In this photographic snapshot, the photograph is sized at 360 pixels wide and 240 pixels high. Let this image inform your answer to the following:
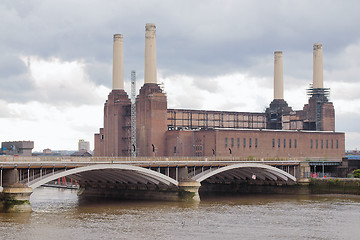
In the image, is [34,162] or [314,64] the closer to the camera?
[34,162]

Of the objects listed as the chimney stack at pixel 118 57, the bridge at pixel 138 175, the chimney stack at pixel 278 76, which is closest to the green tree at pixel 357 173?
the bridge at pixel 138 175

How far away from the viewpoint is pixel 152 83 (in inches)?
5217

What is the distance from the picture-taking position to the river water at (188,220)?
5872 centimetres

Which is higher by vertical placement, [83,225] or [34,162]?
[34,162]

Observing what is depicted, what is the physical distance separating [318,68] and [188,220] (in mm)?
97031

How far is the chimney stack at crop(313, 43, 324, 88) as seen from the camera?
508 feet

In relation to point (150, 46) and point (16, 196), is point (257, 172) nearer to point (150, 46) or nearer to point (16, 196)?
point (150, 46)

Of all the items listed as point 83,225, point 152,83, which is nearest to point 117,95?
point 152,83

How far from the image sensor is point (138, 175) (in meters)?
87.9

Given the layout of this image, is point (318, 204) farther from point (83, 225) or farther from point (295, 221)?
point (83, 225)

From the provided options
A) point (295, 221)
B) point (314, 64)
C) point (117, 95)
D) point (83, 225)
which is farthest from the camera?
point (314, 64)

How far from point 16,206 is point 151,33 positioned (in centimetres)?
6725

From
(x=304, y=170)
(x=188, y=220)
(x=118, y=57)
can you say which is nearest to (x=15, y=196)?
(x=188, y=220)

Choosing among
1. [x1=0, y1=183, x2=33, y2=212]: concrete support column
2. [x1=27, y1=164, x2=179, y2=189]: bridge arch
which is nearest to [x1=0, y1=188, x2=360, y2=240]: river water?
[x1=0, y1=183, x2=33, y2=212]: concrete support column
